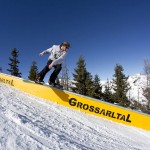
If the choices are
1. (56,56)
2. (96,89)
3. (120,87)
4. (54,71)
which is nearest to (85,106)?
(54,71)

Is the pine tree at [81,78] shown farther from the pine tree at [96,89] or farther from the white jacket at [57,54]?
the white jacket at [57,54]

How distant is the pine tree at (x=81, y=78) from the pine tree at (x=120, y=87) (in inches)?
197

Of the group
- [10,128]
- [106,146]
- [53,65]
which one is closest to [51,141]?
[10,128]

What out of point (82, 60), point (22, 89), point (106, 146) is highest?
point (82, 60)

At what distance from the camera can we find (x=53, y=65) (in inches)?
380

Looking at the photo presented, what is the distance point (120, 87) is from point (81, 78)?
21.5 ft

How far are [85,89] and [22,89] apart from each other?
1057 inches

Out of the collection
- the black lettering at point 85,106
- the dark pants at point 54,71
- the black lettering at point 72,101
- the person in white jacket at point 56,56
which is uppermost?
the person in white jacket at point 56,56

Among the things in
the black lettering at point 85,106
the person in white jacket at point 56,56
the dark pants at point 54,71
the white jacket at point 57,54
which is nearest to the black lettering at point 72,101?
the black lettering at point 85,106

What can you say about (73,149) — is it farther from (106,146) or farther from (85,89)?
(85,89)

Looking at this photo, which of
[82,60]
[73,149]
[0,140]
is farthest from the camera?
[82,60]

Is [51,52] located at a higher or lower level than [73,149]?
higher

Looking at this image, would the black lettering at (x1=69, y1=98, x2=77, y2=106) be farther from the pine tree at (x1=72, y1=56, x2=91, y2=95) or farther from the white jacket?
the pine tree at (x1=72, y1=56, x2=91, y2=95)

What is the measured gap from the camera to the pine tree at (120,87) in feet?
122
